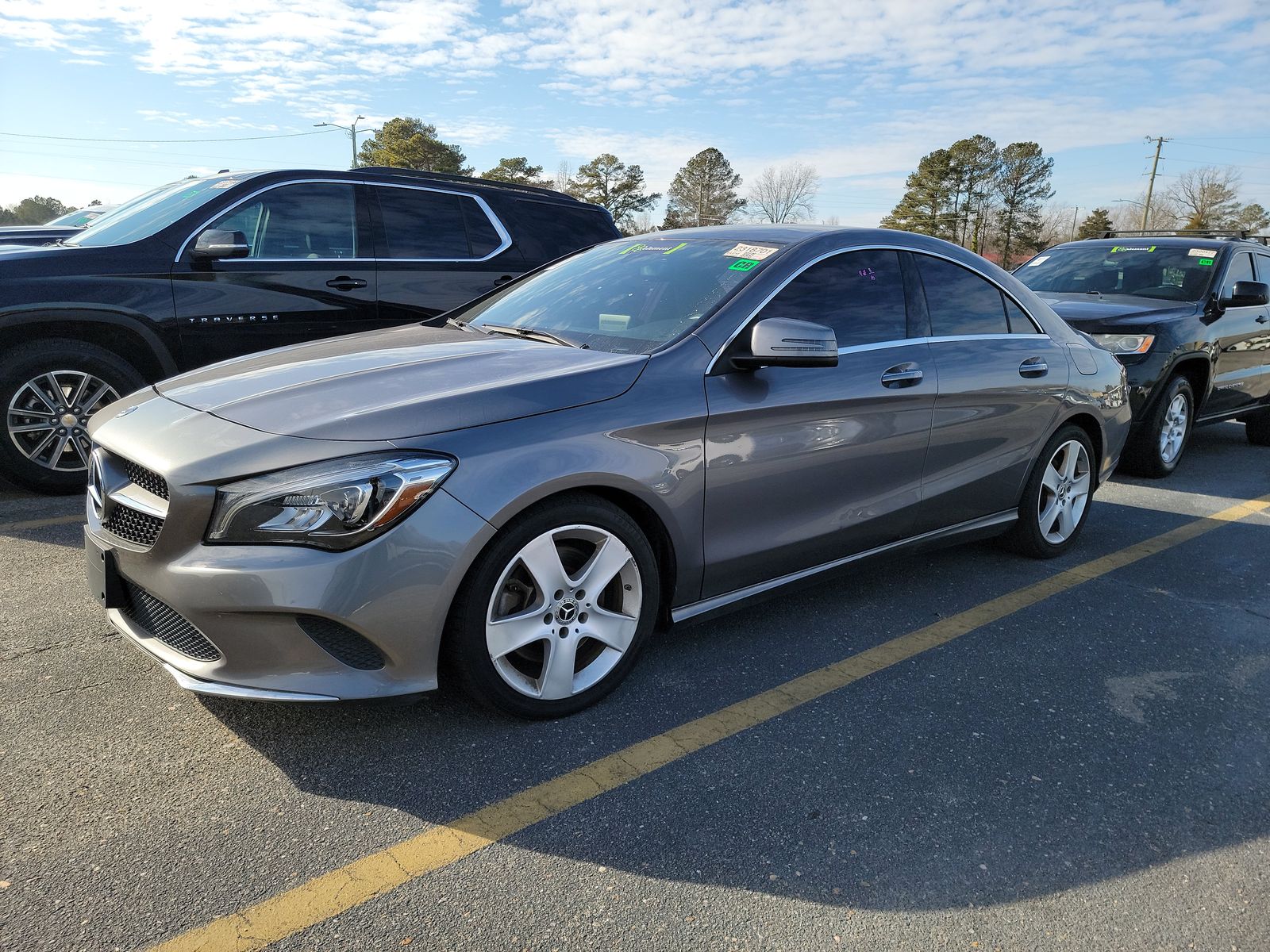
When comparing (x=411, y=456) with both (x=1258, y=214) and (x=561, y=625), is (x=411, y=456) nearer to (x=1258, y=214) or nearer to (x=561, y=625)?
(x=561, y=625)

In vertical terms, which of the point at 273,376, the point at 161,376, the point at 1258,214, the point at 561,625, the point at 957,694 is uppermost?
the point at 1258,214

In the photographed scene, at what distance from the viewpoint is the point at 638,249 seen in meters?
4.02

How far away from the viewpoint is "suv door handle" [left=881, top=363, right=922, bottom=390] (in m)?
3.66

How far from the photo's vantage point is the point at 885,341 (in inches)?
147

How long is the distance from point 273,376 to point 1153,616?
3674mm

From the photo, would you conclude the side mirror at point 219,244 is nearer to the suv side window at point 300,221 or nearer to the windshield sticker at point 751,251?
the suv side window at point 300,221

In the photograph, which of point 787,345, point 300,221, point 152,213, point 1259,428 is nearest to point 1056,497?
point 787,345

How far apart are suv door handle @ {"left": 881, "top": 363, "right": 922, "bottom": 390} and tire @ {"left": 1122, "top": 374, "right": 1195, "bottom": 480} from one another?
374 centimetres

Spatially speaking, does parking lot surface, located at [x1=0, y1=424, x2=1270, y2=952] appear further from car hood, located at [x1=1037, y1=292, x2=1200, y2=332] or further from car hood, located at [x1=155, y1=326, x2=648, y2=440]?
car hood, located at [x1=1037, y1=292, x2=1200, y2=332]

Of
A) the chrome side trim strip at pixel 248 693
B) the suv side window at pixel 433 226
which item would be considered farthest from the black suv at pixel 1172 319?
the chrome side trim strip at pixel 248 693

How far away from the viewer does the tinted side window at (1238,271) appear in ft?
23.7

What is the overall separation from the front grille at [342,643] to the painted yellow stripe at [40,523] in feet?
9.97

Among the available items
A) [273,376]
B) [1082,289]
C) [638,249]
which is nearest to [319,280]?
[638,249]

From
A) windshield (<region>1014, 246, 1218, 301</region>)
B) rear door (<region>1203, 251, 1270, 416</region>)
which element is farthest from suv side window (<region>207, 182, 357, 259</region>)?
rear door (<region>1203, 251, 1270, 416</region>)
